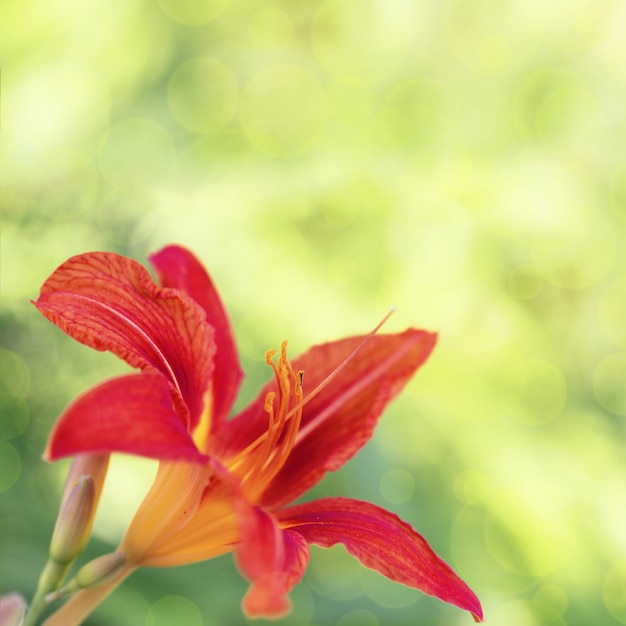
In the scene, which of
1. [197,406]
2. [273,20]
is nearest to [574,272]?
[273,20]

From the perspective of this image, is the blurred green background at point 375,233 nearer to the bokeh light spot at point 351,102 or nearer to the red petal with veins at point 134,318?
the bokeh light spot at point 351,102

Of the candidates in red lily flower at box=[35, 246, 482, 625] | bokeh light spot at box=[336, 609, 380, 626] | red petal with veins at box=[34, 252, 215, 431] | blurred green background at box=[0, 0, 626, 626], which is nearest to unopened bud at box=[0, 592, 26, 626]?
red lily flower at box=[35, 246, 482, 625]

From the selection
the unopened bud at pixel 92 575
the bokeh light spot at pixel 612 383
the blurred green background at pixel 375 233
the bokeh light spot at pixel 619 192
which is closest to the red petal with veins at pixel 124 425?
the unopened bud at pixel 92 575

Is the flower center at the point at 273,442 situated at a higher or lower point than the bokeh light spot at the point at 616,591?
higher

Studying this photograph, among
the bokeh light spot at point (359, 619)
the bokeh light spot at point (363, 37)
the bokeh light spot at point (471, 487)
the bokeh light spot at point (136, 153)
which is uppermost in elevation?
the bokeh light spot at point (363, 37)

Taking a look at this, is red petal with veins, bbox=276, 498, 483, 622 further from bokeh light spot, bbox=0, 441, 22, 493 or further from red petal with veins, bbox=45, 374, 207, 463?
bokeh light spot, bbox=0, 441, 22, 493

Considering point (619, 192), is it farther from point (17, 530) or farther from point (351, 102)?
point (17, 530)

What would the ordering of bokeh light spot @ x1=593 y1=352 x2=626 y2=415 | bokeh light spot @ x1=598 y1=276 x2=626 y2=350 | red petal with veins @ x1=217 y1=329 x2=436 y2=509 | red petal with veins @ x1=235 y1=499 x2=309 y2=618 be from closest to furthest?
red petal with veins @ x1=235 y1=499 x2=309 y2=618, red petal with veins @ x1=217 y1=329 x2=436 y2=509, bokeh light spot @ x1=593 y1=352 x2=626 y2=415, bokeh light spot @ x1=598 y1=276 x2=626 y2=350

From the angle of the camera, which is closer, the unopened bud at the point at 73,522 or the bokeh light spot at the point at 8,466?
the unopened bud at the point at 73,522
